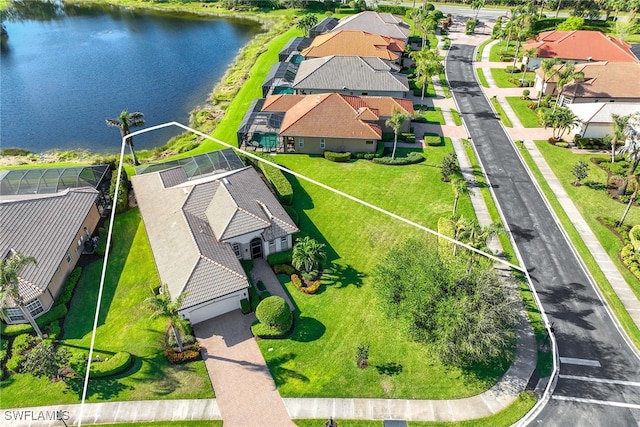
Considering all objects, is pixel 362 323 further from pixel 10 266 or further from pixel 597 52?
pixel 597 52

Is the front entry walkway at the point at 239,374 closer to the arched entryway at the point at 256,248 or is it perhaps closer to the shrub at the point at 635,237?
the arched entryway at the point at 256,248

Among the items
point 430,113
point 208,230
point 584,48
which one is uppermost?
point 584,48

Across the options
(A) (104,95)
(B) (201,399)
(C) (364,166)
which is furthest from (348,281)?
(A) (104,95)

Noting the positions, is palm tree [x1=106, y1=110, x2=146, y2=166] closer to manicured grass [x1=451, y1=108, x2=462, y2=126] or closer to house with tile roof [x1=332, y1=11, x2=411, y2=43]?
manicured grass [x1=451, y1=108, x2=462, y2=126]

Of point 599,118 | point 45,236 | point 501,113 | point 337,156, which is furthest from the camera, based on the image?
point 501,113

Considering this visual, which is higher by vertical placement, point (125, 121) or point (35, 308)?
point (125, 121)

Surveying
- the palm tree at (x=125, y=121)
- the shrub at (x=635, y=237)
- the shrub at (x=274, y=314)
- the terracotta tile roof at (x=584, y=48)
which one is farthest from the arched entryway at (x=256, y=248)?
the terracotta tile roof at (x=584, y=48)

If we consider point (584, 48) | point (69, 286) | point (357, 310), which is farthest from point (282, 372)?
point (584, 48)

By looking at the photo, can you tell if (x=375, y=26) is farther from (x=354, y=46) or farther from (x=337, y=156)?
(x=337, y=156)
